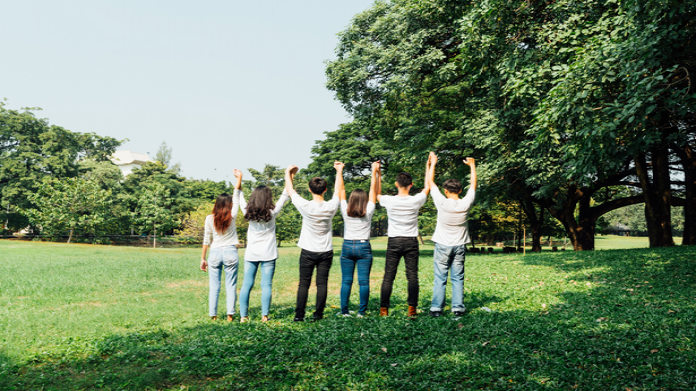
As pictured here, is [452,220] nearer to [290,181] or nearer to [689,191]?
[290,181]

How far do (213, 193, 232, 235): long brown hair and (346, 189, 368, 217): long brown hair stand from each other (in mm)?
1963

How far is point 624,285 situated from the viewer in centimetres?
897

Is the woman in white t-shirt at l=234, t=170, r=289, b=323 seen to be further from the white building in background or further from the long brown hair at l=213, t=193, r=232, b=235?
the white building in background

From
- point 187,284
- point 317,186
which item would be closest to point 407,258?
point 317,186

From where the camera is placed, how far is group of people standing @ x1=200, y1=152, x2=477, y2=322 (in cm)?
620

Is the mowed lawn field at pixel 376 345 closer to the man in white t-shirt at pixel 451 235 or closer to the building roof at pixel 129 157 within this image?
the man in white t-shirt at pixel 451 235

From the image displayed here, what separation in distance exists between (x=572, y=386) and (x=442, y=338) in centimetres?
171

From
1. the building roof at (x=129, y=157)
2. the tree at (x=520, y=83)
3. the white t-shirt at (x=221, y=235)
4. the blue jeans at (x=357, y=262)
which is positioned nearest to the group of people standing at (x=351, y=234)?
the blue jeans at (x=357, y=262)

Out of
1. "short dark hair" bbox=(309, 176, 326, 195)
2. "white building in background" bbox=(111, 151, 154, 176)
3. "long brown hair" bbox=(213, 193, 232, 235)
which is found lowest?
"long brown hair" bbox=(213, 193, 232, 235)

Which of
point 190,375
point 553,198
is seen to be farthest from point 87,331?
point 553,198

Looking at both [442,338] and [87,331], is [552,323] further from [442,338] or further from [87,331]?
[87,331]

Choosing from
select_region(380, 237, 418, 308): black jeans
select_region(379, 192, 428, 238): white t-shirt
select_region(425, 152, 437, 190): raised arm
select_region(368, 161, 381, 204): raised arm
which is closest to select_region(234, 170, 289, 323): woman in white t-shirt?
select_region(368, 161, 381, 204): raised arm

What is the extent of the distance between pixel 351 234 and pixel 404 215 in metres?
0.86

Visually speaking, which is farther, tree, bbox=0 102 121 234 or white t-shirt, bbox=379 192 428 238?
tree, bbox=0 102 121 234
